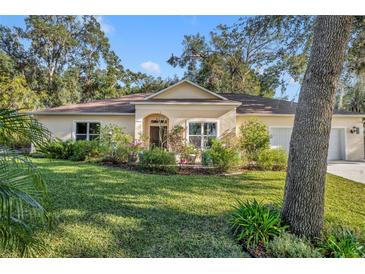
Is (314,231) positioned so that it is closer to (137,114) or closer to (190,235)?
(190,235)

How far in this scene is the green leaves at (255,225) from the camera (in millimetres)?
3480

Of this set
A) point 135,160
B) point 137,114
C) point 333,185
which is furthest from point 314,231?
point 137,114

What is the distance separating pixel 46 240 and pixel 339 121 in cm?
1550

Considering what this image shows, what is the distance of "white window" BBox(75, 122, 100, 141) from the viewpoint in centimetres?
1415

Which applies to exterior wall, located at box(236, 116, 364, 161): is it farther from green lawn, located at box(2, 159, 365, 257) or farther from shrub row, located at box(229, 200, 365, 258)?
shrub row, located at box(229, 200, 365, 258)

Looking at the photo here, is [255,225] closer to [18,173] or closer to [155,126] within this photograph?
[18,173]

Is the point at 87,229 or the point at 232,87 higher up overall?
the point at 232,87

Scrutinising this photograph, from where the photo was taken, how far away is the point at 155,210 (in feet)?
15.9

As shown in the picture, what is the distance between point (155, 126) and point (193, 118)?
9.12 feet

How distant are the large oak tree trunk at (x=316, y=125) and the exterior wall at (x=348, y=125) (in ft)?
32.7

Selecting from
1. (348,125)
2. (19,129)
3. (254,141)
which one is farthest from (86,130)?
(348,125)

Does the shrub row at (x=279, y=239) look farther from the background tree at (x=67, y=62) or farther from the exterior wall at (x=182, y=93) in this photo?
the background tree at (x=67, y=62)

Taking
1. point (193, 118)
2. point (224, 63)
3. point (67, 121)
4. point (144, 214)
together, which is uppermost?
A: point (224, 63)

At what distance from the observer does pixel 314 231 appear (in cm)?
356
